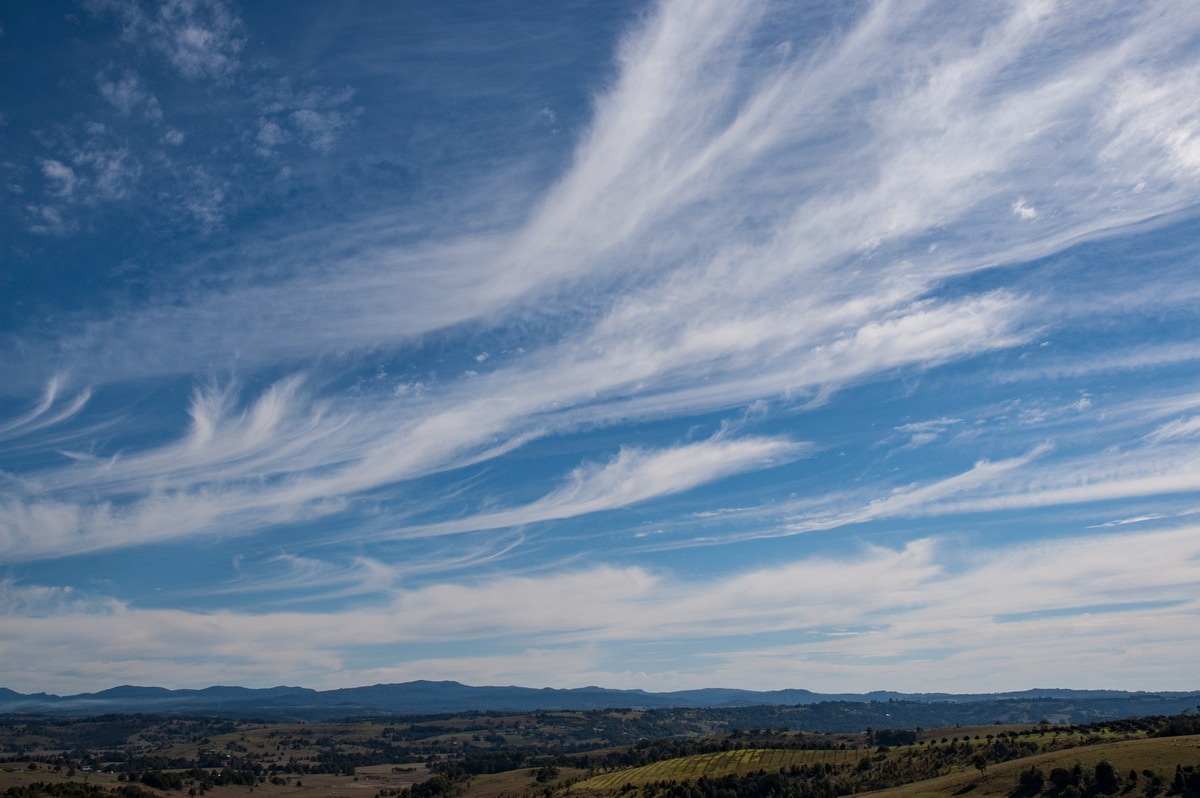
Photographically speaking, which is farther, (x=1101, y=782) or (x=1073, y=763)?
(x=1073, y=763)

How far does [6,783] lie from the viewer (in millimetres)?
189000

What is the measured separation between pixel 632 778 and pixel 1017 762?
352ft

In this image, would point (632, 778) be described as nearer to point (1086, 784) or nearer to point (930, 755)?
point (930, 755)

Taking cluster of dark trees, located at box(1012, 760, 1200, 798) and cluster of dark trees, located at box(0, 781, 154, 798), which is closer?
cluster of dark trees, located at box(1012, 760, 1200, 798)

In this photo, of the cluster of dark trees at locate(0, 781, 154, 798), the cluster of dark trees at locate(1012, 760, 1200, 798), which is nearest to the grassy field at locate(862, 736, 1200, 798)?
the cluster of dark trees at locate(1012, 760, 1200, 798)

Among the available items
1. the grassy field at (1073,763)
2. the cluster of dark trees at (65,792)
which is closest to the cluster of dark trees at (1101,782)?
the grassy field at (1073,763)

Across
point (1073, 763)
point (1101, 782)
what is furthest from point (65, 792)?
point (1101, 782)

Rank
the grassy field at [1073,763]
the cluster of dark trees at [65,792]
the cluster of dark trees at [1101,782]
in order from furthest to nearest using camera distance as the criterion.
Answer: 1. the cluster of dark trees at [65,792]
2. the grassy field at [1073,763]
3. the cluster of dark trees at [1101,782]

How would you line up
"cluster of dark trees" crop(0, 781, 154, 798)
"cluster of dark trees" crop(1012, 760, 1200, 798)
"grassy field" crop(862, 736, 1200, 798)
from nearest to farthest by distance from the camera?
1. "cluster of dark trees" crop(1012, 760, 1200, 798)
2. "grassy field" crop(862, 736, 1200, 798)
3. "cluster of dark trees" crop(0, 781, 154, 798)

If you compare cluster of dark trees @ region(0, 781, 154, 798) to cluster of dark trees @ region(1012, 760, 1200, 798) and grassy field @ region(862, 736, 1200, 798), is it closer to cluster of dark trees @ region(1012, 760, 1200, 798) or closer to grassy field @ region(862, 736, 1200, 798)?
grassy field @ region(862, 736, 1200, 798)

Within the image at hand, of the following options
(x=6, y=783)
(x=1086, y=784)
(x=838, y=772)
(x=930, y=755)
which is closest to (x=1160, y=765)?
(x=1086, y=784)

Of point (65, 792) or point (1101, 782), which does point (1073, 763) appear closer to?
point (1101, 782)

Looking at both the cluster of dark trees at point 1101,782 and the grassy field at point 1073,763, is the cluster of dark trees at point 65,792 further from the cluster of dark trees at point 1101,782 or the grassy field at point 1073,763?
the cluster of dark trees at point 1101,782

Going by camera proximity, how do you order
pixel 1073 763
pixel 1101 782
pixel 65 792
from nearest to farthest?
pixel 1101 782, pixel 1073 763, pixel 65 792
